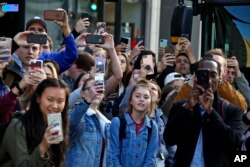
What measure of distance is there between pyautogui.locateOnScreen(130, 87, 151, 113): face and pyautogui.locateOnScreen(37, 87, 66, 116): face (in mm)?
1397

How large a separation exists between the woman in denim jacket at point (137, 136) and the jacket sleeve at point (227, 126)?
0.79 meters

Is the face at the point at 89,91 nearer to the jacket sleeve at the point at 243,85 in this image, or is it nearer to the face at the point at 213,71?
the face at the point at 213,71

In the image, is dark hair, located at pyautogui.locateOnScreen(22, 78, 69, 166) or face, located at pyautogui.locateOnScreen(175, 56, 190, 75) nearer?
dark hair, located at pyautogui.locateOnScreen(22, 78, 69, 166)

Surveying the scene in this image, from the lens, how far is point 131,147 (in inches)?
271

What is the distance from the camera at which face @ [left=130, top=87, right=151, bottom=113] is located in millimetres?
7035

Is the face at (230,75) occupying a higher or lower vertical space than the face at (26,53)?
lower

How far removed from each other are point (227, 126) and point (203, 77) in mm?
497

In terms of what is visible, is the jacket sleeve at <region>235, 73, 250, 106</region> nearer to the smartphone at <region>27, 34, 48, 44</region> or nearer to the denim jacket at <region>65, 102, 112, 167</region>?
the denim jacket at <region>65, 102, 112, 167</region>

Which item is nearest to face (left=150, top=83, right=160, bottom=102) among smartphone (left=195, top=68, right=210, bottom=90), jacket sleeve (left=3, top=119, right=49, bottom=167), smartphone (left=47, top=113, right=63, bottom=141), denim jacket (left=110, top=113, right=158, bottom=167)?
denim jacket (left=110, top=113, right=158, bottom=167)

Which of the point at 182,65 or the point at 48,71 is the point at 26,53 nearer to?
the point at 48,71

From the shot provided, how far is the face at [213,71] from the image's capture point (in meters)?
6.33

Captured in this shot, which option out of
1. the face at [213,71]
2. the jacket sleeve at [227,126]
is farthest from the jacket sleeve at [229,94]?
the face at [213,71]

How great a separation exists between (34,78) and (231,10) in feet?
15.2

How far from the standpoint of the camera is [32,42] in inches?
273
